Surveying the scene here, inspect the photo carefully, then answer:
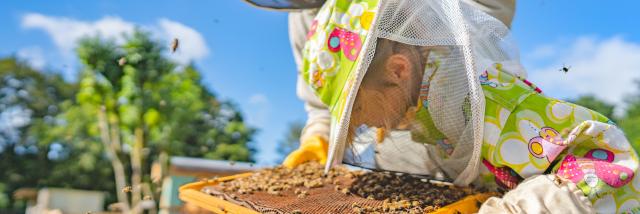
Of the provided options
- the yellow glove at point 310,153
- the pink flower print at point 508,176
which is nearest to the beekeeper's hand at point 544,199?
the pink flower print at point 508,176

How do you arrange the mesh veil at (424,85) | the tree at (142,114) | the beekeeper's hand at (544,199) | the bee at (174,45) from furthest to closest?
the tree at (142,114), the bee at (174,45), the mesh veil at (424,85), the beekeeper's hand at (544,199)

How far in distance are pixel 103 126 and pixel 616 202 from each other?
2121 cm

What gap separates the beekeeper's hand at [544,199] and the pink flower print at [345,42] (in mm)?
587

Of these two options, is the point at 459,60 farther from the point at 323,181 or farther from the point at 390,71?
the point at 323,181

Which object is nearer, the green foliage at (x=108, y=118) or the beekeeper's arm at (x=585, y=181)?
the beekeeper's arm at (x=585, y=181)

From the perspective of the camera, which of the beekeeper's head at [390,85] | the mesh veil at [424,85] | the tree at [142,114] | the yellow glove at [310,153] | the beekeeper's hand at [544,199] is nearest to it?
the beekeeper's hand at [544,199]

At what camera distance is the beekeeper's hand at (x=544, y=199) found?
4.40ft

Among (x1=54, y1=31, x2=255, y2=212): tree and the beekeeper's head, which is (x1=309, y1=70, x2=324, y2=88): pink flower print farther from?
(x1=54, y1=31, x2=255, y2=212): tree

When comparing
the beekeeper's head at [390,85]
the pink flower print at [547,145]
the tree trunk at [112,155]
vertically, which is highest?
the beekeeper's head at [390,85]

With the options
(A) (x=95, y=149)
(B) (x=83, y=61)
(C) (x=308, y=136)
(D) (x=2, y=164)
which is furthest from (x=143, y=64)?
(C) (x=308, y=136)

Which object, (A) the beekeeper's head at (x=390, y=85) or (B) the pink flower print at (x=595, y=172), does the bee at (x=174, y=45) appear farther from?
(B) the pink flower print at (x=595, y=172)

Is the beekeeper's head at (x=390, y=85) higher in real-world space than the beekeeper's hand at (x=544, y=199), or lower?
higher

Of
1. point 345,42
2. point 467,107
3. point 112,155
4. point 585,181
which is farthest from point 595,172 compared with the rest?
point 112,155

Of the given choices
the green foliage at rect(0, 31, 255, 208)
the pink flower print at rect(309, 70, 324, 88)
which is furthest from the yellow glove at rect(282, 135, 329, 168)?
the green foliage at rect(0, 31, 255, 208)
